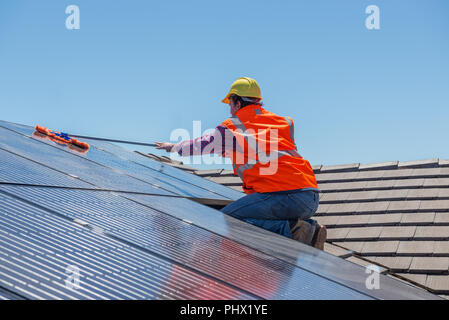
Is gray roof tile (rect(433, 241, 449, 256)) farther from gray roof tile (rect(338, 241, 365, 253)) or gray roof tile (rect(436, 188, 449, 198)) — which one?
gray roof tile (rect(436, 188, 449, 198))

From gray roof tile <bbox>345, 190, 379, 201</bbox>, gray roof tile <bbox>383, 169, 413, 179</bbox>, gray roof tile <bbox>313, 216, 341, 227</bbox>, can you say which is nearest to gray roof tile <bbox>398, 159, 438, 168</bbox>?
gray roof tile <bbox>383, 169, 413, 179</bbox>

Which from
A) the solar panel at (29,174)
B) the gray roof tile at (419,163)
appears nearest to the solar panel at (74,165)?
the solar panel at (29,174)

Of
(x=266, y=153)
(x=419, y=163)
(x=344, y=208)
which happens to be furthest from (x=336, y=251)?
(x=419, y=163)

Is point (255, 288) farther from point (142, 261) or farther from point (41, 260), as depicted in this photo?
point (41, 260)

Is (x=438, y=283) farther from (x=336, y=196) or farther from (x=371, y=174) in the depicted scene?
(x=371, y=174)

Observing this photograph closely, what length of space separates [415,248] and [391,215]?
1.10 meters

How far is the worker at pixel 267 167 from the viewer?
5234 mm

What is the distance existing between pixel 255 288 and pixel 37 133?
5196 millimetres

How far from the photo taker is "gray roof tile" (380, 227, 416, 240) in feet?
23.1

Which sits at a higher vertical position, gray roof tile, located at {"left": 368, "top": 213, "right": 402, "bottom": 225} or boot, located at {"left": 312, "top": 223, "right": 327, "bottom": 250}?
boot, located at {"left": 312, "top": 223, "right": 327, "bottom": 250}

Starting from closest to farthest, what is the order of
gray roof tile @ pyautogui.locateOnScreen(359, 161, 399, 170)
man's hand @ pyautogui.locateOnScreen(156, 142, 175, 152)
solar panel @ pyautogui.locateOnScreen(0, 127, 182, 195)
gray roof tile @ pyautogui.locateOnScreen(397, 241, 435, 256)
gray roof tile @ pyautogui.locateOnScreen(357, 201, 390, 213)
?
1. solar panel @ pyautogui.locateOnScreen(0, 127, 182, 195)
2. man's hand @ pyautogui.locateOnScreen(156, 142, 175, 152)
3. gray roof tile @ pyautogui.locateOnScreen(397, 241, 435, 256)
4. gray roof tile @ pyautogui.locateOnScreen(357, 201, 390, 213)
5. gray roof tile @ pyautogui.locateOnScreen(359, 161, 399, 170)

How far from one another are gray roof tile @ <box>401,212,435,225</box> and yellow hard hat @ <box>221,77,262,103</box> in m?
3.09

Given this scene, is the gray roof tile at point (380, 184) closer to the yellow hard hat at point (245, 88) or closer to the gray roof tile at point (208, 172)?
the gray roof tile at point (208, 172)

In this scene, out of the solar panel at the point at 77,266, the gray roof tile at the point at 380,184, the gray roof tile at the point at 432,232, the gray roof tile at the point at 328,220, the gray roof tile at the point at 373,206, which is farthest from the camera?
the gray roof tile at the point at 380,184
